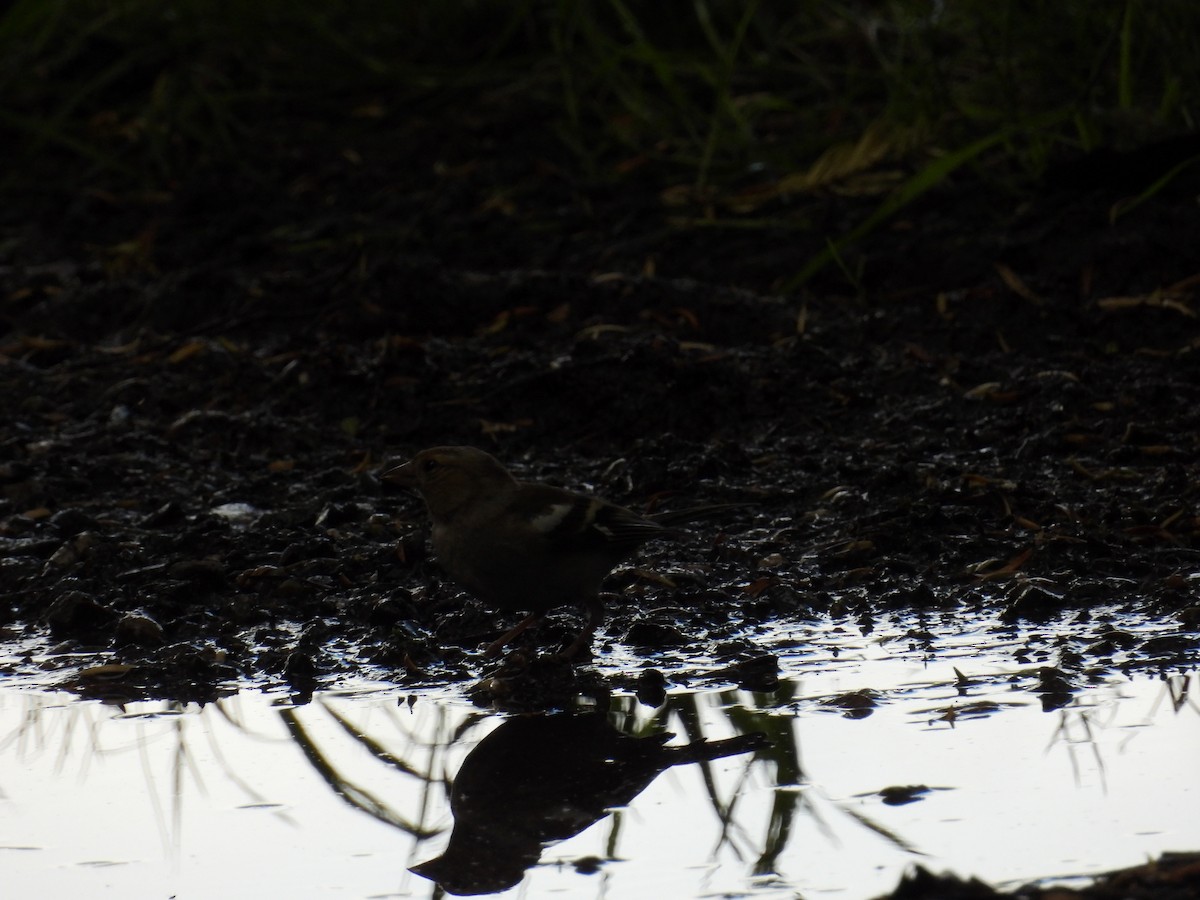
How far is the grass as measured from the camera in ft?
22.9

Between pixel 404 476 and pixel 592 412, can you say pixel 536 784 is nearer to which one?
pixel 404 476

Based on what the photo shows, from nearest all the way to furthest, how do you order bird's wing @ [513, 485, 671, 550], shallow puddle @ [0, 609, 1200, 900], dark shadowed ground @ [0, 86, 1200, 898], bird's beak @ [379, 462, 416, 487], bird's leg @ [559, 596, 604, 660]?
shallow puddle @ [0, 609, 1200, 900], bird's leg @ [559, 596, 604, 660], bird's wing @ [513, 485, 671, 550], dark shadowed ground @ [0, 86, 1200, 898], bird's beak @ [379, 462, 416, 487]

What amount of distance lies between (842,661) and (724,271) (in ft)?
11.5

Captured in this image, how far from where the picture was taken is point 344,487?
532 centimetres

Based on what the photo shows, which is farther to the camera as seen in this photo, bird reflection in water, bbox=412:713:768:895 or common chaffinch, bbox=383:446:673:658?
common chaffinch, bbox=383:446:673:658

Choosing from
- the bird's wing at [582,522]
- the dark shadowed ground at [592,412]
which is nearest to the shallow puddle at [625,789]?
the dark shadowed ground at [592,412]

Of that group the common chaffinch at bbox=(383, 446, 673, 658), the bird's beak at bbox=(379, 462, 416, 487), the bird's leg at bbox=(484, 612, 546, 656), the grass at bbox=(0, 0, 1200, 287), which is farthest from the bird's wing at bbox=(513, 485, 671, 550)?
the grass at bbox=(0, 0, 1200, 287)

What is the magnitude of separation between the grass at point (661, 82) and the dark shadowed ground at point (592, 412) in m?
0.34

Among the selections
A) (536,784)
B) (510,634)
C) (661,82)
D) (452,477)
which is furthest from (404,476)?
(661,82)

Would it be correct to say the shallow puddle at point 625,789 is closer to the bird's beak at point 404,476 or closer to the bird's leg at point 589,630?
the bird's leg at point 589,630

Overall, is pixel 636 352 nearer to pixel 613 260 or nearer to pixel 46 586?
pixel 613 260

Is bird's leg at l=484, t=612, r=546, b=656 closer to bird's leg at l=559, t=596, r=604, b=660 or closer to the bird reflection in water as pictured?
bird's leg at l=559, t=596, r=604, b=660

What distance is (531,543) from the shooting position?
403 centimetres

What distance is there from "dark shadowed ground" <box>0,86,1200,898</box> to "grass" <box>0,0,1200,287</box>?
34 centimetres
